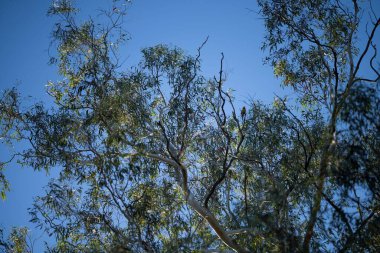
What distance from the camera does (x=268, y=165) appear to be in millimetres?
6699

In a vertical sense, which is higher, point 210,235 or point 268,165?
point 268,165

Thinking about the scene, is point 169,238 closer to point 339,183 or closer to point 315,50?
point 339,183

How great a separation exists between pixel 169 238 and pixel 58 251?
5.10ft

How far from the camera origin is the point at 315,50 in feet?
25.4

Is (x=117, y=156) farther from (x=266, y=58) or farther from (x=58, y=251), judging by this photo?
(x=266, y=58)

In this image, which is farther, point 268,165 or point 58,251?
point 268,165

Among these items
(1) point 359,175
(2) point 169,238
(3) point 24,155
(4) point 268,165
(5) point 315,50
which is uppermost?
(5) point 315,50

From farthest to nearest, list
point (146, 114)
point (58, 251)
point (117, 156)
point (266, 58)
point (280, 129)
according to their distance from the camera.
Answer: point (266, 58)
point (146, 114)
point (280, 129)
point (117, 156)
point (58, 251)

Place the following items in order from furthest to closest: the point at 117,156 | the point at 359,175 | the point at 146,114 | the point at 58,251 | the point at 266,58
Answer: the point at 266,58 → the point at 146,114 → the point at 117,156 → the point at 58,251 → the point at 359,175

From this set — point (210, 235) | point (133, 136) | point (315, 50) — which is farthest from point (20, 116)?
point (315, 50)

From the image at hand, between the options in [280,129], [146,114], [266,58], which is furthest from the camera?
[266,58]

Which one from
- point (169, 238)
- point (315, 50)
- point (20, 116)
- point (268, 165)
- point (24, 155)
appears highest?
point (315, 50)

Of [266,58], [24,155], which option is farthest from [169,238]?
[266,58]

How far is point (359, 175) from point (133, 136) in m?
4.19
